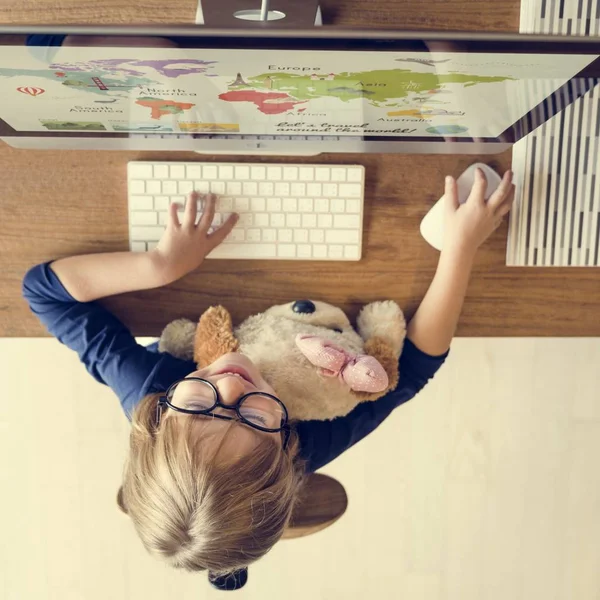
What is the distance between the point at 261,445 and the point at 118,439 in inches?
25.2

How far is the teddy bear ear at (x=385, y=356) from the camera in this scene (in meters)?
0.92

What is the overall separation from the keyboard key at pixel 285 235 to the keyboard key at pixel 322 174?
0.09 m

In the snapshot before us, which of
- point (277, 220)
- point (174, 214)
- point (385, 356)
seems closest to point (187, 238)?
point (174, 214)

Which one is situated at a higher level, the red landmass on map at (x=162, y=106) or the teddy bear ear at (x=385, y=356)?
the red landmass on map at (x=162, y=106)

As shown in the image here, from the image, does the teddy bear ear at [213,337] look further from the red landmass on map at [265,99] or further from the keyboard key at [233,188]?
the red landmass on map at [265,99]

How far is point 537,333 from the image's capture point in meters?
0.98

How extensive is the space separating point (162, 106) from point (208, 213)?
0.19 metres

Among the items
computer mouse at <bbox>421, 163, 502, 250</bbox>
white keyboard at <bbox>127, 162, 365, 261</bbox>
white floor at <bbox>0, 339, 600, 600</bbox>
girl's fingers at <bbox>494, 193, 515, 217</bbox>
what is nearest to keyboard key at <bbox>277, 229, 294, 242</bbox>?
white keyboard at <bbox>127, 162, 365, 261</bbox>

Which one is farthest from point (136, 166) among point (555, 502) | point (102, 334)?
point (555, 502)

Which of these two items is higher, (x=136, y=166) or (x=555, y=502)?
(x=136, y=166)

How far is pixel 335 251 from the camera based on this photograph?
94 cm

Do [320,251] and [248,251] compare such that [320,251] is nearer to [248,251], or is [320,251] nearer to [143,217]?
[248,251]

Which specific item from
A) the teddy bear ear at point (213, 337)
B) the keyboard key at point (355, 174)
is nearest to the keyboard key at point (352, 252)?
the keyboard key at point (355, 174)

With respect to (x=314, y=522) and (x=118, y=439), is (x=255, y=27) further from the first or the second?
(x=118, y=439)
